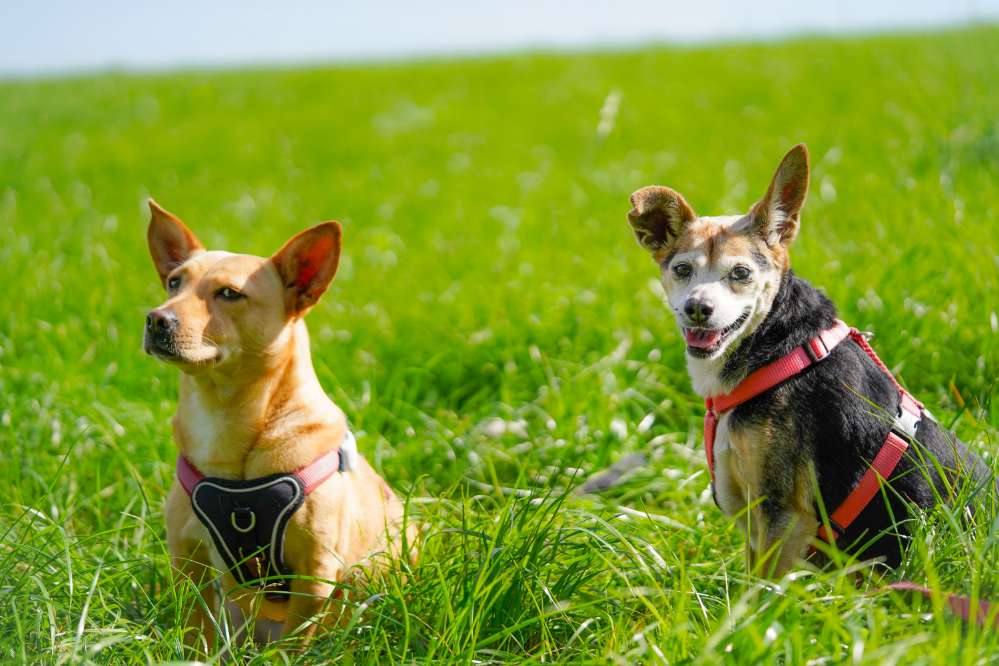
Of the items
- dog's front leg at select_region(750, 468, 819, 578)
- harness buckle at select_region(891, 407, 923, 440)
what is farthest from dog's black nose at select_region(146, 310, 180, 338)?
harness buckle at select_region(891, 407, 923, 440)

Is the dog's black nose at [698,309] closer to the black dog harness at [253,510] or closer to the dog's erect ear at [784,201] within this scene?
the dog's erect ear at [784,201]

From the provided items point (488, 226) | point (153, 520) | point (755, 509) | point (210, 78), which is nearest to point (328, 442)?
point (153, 520)

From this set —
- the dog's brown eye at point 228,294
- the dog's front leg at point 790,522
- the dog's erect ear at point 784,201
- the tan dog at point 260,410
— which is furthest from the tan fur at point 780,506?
the dog's brown eye at point 228,294

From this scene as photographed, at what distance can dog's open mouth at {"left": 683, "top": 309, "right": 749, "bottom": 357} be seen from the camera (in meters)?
2.74

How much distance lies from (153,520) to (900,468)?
271 centimetres

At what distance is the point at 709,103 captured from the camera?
38.1ft

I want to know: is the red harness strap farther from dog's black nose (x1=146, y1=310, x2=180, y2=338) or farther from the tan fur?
dog's black nose (x1=146, y1=310, x2=180, y2=338)

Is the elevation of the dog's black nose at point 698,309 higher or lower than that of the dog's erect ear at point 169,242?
lower

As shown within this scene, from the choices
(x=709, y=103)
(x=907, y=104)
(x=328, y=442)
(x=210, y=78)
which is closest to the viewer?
(x=328, y=442)

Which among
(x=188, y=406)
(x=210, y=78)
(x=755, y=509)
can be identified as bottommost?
(x=755, y=509)

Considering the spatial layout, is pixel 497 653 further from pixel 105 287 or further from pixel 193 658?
pixel 105 287

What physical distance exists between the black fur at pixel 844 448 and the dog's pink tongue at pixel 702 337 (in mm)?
178

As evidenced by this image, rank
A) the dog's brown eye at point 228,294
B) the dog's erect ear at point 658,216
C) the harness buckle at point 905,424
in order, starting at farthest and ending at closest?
the dog's erect ear at point 658,216 < the dog's brown eye at point 228,294 < the harness buckle at point 905,424

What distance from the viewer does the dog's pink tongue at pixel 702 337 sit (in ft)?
9.02
